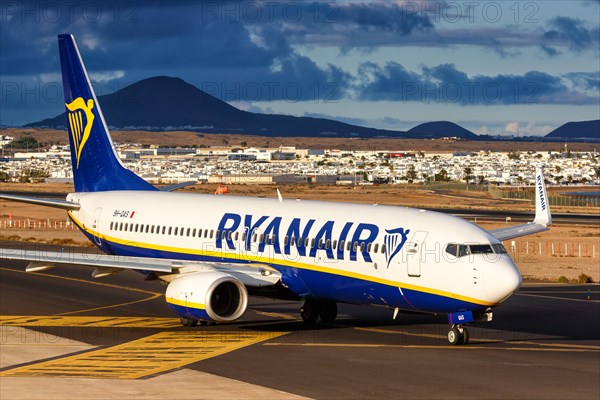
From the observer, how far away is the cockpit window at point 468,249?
3638 centimetres

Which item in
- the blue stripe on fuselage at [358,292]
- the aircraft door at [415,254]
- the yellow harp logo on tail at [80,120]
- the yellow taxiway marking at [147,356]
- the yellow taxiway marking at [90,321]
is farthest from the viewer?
the yellow harp logo on tail at [80,120]

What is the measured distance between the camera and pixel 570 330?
42094mm

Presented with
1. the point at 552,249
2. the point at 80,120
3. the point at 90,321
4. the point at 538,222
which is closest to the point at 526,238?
the point at 552,249

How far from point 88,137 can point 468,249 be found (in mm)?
21975

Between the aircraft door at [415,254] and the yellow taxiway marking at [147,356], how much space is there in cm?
596

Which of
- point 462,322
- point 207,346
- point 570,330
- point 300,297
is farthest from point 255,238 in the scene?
point 570,330

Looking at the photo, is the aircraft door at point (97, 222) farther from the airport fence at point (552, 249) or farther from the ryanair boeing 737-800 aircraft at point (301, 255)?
the airport fence at point (552, 249)

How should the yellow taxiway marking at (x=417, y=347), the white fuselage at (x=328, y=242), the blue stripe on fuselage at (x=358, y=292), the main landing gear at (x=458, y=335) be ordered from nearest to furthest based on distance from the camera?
the white fuselage at (x=328, y=242) < the blue stripe on fuselage at (x=358, y=292) < the yellow taxiway marking at (x=417, y=347) < the main landing gear at (x=458, y=335)

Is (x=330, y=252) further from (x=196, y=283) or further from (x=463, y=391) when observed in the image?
(x=463, y=391)

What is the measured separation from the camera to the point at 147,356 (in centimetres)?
3569

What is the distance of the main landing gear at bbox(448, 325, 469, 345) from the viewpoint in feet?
123

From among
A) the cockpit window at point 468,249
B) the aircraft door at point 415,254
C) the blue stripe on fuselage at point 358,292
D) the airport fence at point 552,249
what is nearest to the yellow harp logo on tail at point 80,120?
the blue stripe on fuselage at point 358,292

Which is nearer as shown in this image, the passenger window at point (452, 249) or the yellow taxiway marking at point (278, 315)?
the passenger window at point (452, 249)

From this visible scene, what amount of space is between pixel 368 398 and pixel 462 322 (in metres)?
8.86
